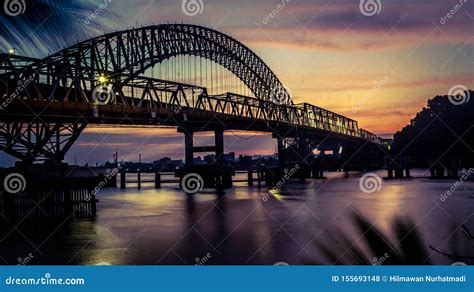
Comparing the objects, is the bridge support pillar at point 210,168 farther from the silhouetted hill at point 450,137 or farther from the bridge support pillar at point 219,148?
the silhouetted hill at point 450,137

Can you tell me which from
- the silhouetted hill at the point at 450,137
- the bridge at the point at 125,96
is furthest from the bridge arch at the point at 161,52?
the silhouetted hill at the point at 450,137

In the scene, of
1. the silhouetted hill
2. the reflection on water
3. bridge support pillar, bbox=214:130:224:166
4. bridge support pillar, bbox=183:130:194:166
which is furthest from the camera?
bridge support pillar, bbox=214:130:224:166

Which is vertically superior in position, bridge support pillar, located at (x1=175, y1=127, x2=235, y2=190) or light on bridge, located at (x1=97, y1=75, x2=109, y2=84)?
light on bridge, located at (x1=97, y1=75, x2=109, y2=84)

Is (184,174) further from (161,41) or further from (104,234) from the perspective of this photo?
(104,234)

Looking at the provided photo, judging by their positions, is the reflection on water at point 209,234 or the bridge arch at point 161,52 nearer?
the reflection on water at point 209,234

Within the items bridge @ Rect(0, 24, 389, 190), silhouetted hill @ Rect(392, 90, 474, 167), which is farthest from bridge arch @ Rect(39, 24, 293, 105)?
silhouetted hill @ Rect(392, 90, 474, 167)

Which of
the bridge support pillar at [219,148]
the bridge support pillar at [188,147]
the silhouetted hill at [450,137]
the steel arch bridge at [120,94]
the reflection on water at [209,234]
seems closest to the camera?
the reflection on water at [209,234]

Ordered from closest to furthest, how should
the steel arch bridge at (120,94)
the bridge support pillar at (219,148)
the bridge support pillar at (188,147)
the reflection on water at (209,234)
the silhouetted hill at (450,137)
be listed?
the reflection on water at (209,234) → the steel arch bridge at (120,94) → the silhouetted hill at (450,137) → the bridge support pillar at (188,147) → the bridge support pillar at (219,148)

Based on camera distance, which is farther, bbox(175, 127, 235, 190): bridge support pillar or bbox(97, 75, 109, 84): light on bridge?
bbox(175, 127, 235, 190): bridge support pillar

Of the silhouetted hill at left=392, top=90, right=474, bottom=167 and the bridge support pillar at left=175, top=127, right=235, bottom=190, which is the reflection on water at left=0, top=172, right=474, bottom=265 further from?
the silhouetted hill at left=392, top=90, right=474, bottom=167

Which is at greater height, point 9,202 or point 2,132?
point 2,132
